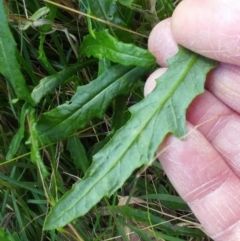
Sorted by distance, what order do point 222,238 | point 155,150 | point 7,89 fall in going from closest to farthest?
point 155,150
point 222,238
point 7,89

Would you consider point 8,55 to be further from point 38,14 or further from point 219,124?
point 219,124

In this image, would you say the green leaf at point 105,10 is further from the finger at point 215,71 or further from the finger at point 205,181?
the finger at point 205,181

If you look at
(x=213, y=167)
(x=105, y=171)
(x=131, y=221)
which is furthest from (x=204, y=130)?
(x=131, y=221)

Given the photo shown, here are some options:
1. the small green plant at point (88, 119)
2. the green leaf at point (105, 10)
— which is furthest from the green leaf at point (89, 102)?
the green leaf at point (105, 10)

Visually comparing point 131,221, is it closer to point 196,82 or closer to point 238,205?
point 238,205

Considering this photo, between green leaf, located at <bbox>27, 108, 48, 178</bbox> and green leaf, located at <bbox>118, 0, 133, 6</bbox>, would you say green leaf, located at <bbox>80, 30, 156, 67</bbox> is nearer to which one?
green leaf, located at <bbox>118, 0, 133, 6</bbox>

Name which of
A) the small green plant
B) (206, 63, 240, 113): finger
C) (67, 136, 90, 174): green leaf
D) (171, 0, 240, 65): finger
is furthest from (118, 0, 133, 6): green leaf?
(67, 136, 90, 174): green leaf

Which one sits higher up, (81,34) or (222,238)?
(81,34)

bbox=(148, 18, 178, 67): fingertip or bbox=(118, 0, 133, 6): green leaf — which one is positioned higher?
bbox=(118, 0, 133, 6): green leaf
